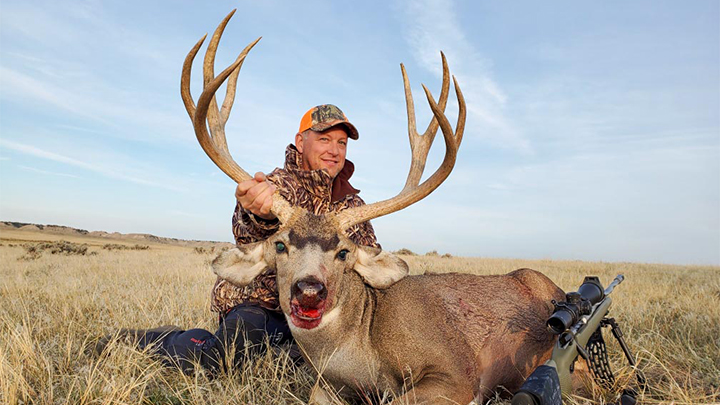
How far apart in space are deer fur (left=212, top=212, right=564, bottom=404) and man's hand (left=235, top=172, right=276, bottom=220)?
0.83 feet

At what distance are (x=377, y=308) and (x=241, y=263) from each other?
1.11 meters

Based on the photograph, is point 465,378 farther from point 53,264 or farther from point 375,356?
point 53,264

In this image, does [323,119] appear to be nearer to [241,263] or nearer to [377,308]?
[241,263]

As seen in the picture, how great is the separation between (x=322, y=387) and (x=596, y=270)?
14306 mm

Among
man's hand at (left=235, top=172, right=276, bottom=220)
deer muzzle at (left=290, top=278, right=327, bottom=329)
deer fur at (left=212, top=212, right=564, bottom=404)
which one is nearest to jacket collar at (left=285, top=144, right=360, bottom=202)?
man's hand at (left=235, top=172, right=276, bottom=220)

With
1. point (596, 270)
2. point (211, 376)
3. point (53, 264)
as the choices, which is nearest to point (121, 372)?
point (211, 376)

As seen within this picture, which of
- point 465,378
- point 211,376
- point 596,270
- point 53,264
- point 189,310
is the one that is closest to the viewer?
point 465,378

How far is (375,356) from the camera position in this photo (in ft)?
12.0

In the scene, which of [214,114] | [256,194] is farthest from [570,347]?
[214,114]

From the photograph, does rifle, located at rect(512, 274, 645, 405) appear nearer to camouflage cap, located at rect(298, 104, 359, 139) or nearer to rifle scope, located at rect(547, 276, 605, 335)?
rifle scope, located at rect(547, 276, 605, 335)

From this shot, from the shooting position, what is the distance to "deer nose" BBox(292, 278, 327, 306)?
3.20 meters

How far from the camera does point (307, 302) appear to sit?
3254mm

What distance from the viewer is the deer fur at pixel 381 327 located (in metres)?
3.52

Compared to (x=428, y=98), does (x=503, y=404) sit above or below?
below
